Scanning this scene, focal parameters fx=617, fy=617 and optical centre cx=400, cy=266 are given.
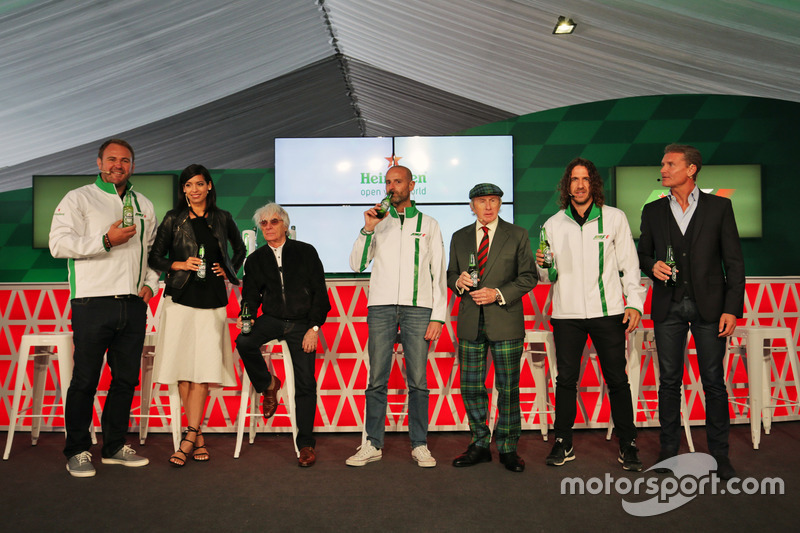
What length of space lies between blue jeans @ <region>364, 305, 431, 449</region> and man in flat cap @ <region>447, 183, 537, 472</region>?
0.23 meters

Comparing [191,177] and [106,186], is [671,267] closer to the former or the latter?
[191,177]

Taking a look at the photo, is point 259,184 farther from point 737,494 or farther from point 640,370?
point 737,494

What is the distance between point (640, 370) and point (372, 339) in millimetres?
2024

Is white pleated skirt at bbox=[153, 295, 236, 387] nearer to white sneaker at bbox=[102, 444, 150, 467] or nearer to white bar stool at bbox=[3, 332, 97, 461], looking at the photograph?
white sneaker at bbox=[102, 444, 150, 467]

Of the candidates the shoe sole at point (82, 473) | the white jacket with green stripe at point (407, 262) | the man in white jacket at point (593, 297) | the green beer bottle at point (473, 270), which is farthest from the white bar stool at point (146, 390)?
the man in white jacket at point (593, 297)

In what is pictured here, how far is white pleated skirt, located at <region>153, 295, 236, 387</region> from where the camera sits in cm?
355

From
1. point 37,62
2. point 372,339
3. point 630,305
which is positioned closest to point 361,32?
point 37,62

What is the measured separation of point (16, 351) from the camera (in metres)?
4.50

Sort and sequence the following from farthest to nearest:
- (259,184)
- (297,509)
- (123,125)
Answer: (259,184), (123,125), (297,509)

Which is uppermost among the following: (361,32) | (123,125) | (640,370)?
(361,32)

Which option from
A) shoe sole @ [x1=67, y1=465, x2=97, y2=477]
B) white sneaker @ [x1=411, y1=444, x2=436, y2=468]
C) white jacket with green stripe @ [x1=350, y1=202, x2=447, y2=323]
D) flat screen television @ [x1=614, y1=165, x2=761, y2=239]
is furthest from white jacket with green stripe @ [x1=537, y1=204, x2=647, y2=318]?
flat screen television @ [x1=614, y1=165, x2=761, y2=239]

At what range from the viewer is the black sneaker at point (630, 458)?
336 centimetres

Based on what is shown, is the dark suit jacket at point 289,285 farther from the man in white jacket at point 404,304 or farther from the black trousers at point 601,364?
the black trousers at point 601,364

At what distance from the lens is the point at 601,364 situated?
345 centimetres
